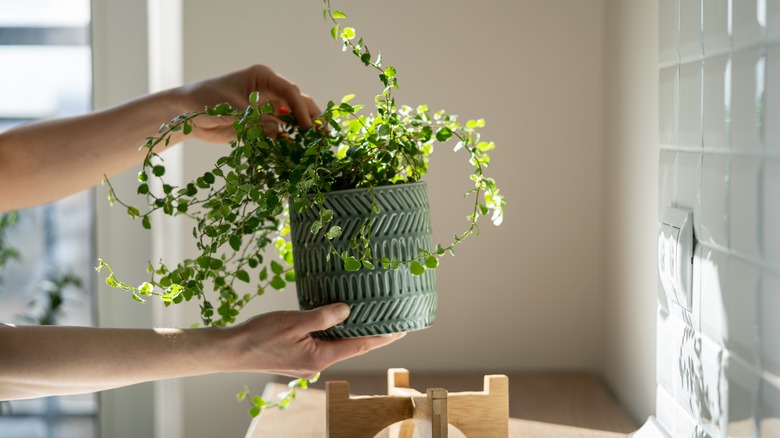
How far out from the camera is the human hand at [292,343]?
920mm

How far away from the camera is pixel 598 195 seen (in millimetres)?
1610

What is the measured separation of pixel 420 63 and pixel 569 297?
21.4 inches

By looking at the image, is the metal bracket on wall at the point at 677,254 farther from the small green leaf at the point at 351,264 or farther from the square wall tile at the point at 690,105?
the small green leaf at the point at 351,264

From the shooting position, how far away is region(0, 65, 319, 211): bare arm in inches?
46.0

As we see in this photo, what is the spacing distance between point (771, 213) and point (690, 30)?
30 centimetres

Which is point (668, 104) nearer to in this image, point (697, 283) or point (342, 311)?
point (697, 283)

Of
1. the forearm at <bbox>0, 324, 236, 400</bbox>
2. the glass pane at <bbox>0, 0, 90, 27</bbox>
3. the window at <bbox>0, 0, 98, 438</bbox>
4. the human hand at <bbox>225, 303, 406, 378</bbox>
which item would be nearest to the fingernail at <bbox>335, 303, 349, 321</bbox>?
the human hand at <bbox>225, 303, 406, 378</bbox>

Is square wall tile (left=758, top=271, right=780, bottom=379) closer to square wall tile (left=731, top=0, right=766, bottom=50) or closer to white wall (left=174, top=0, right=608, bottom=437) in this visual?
square wall tile (left=731, top=0, right=766, bottom=50)

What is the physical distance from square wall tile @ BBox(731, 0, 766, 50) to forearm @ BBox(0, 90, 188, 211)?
73cm

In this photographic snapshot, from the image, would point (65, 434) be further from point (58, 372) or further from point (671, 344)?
point (671, 344)

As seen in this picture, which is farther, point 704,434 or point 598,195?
point 598,195

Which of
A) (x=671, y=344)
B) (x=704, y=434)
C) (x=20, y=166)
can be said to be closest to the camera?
(x=704, y=434)

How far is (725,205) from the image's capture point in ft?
2.68

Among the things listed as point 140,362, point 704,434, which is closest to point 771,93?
point 704,434
